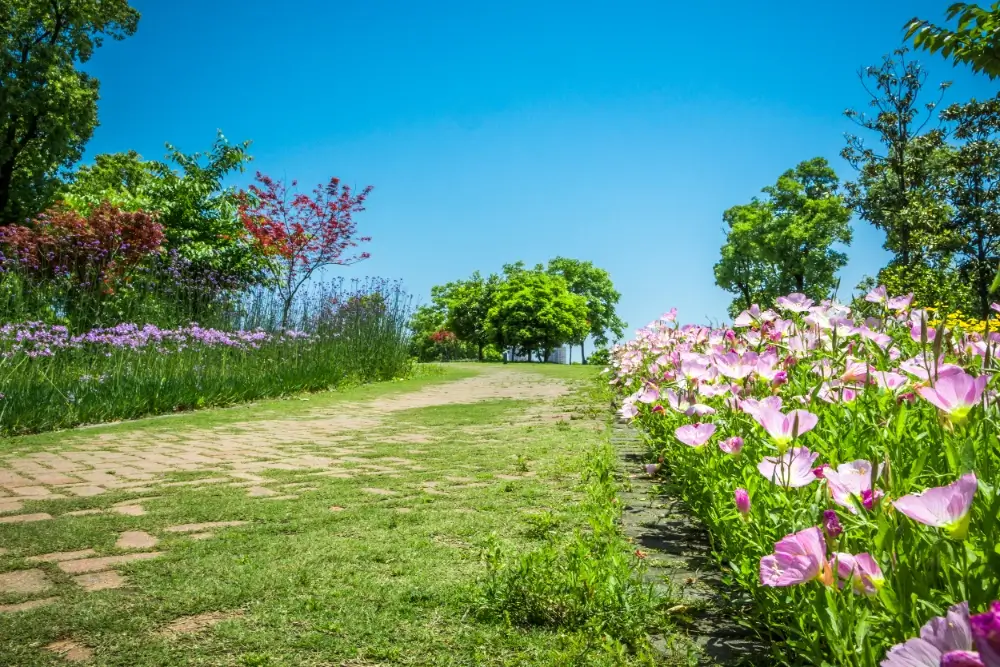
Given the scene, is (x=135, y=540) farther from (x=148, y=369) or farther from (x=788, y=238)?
(x=788, y=238)

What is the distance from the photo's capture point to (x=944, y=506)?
2.72 feet

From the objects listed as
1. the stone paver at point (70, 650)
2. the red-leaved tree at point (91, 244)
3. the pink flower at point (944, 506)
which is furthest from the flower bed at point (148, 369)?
the pink flower at point (944, 506)

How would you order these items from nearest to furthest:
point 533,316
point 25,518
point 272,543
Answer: point 272,543 → point 25,518 → point 533,316

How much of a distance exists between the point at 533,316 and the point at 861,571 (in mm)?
30354

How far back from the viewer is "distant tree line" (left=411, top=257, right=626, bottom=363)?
31547 millimetres

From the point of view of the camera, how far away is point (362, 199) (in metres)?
15.2

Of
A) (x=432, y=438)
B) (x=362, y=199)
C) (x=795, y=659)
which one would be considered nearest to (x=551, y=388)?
(x=432, y=438)

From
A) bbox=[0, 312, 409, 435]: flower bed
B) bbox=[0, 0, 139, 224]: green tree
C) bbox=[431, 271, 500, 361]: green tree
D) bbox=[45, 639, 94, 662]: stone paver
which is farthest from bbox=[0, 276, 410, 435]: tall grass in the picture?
bbox=[431, 271, 500, 361]: green tree

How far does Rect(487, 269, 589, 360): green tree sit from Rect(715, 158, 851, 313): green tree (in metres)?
8.22

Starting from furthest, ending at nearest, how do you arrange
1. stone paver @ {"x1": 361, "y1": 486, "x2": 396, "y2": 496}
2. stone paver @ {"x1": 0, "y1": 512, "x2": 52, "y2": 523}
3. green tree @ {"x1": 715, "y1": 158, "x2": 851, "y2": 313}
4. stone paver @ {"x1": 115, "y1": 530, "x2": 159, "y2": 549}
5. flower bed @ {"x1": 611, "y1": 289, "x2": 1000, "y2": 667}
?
green tree @ {"x1": 715, "y1": 158, "x2": 851, "y2": 313} < stone paver @ {"x1": 361, "y1": 486, "x2": 396, "y2": 496} < stone paver @ {"x1": 0, "y1": 512, "x2": 52, "y2": 523} < stone paver @ {"x1": 115, "y1": 530, "x2": 159, "y2": 549} < flower bed @ {"x1": 611, "y1": 289, "x2": 1000, "y2": 667}

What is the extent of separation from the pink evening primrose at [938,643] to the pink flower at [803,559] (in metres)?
0.30

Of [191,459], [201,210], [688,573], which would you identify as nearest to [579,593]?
[688,573]

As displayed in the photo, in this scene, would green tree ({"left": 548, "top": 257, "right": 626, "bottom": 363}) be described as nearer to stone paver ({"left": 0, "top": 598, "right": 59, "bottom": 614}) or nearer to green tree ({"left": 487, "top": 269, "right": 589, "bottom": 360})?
green tree ({"left": 487, "top": 269, "right": 589, "bottom": 360})

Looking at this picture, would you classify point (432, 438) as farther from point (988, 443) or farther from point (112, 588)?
point (988, 443)
